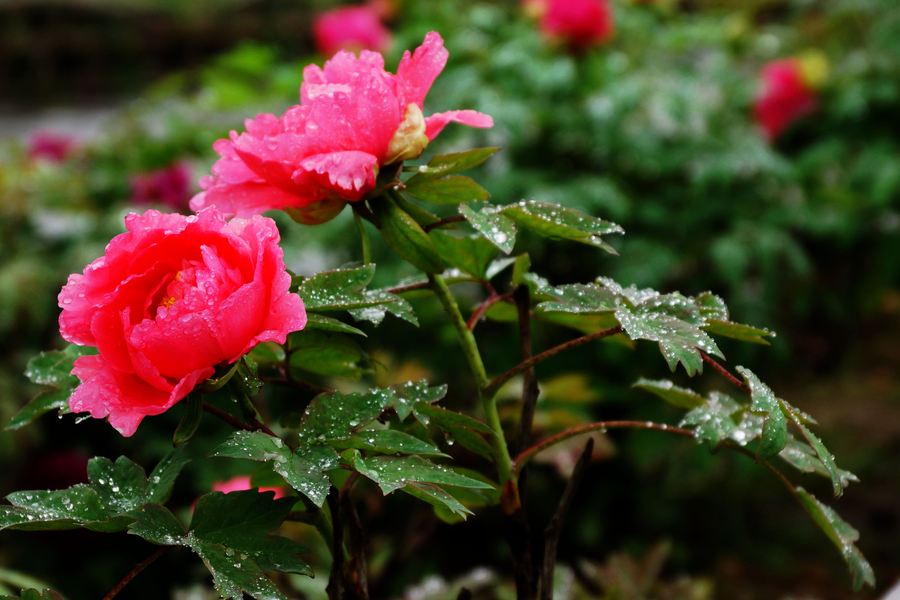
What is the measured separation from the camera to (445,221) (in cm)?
63

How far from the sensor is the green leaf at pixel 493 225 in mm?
587

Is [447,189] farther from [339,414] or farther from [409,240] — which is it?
[339,414]

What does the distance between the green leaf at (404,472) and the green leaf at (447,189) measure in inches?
6.7

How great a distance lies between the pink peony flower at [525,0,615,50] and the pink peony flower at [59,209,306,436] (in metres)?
2.08

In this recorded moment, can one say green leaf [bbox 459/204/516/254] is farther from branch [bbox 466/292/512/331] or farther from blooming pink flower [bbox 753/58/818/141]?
blooming pink flower [bbox 753/58/818/141]

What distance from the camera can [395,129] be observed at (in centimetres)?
62

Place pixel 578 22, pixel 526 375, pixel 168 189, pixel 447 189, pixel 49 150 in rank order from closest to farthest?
1. pixel 447 189
2. pixel 526 375
3. pixel 168 189
4. pixel 578 22
5. pixel 49 150

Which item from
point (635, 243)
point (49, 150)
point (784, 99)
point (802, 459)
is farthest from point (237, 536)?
point (49, 150)

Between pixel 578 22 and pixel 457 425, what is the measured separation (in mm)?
2029

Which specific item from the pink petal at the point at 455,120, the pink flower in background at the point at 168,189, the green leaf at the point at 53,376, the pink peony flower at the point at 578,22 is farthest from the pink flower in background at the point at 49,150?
the pink petal at the point at 455,120

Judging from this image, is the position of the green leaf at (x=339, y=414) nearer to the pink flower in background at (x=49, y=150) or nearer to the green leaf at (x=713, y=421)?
the green leaf at (x=713, y=421)

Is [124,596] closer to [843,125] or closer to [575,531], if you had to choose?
[575,531]

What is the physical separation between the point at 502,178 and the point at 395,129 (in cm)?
173

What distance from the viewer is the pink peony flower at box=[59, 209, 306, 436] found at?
525mm
